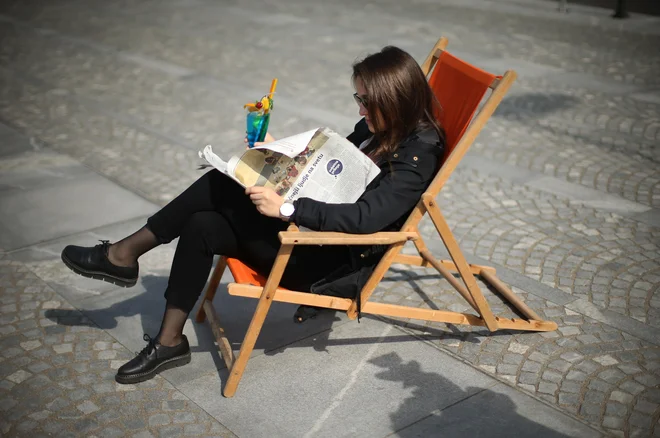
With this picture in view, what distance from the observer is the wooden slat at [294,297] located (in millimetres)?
3273

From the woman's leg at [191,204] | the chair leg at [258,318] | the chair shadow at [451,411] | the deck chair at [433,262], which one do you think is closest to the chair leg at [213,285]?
the deck chair at [433,262]

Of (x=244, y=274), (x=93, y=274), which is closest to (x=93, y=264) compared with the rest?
(x=93, y=274)

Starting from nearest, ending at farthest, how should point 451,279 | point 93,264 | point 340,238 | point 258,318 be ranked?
point 340,238, point 258,318, point 93,264, point 451,279

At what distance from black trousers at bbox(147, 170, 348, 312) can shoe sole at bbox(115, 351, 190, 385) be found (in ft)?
0.92

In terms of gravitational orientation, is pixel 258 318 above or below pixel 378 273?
below

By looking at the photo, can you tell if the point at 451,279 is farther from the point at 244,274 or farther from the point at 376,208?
the point at 244,274

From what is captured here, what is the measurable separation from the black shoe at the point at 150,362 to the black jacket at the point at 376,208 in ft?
2.45

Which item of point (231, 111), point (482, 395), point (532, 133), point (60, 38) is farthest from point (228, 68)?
point (482, 395)

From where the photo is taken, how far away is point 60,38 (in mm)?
10945

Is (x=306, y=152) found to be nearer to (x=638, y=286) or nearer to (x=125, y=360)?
(x=125, y=360)

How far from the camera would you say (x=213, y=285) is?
13.1 ft

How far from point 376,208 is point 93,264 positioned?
55.5 inches

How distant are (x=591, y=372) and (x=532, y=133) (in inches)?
154

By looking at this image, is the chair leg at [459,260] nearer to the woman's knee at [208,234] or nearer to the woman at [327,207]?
the woman at [327,207]
